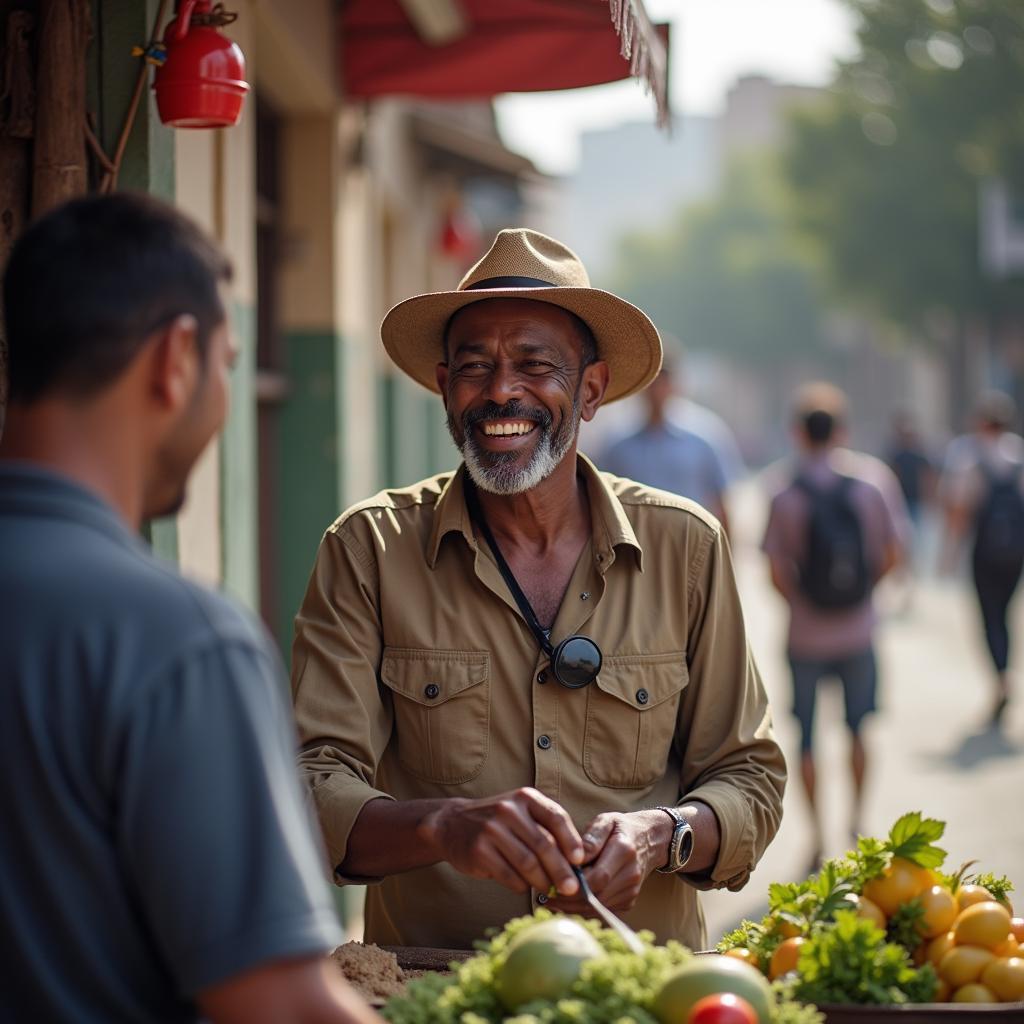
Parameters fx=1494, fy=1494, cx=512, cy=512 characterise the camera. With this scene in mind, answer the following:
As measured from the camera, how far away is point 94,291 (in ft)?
5.44

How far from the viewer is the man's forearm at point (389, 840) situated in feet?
9.00

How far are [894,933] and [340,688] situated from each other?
3.89 feet

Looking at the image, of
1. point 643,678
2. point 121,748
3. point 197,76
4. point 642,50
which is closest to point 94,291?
point 121,748

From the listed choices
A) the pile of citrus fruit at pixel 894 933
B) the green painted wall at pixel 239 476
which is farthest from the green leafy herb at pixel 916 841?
the green painted wall at pixel 239 476

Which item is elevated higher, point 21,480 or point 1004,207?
point 1004,207

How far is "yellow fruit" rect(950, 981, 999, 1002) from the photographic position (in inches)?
90.6

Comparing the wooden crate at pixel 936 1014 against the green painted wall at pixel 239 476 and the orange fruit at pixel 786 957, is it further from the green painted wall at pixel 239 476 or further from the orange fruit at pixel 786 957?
the green painted wall at pixel 239 476

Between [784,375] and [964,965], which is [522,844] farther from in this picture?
[784,375]

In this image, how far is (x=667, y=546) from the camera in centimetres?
329

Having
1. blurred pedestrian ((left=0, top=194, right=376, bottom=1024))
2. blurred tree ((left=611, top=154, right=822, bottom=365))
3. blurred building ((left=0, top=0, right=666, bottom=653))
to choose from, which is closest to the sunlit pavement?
blurred building ((left=0, top=0, right=666, bottom=653))

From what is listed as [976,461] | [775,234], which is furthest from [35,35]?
[775,234]

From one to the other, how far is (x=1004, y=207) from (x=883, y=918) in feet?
108

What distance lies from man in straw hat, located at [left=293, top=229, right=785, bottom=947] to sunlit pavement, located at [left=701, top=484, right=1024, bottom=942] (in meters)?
3.31

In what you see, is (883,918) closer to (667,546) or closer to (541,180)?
(667,546)
